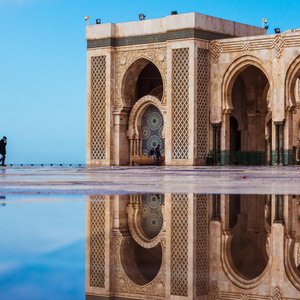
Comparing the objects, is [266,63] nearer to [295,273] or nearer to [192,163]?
[192,163]

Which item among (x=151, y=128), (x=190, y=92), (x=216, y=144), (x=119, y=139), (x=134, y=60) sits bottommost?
(x=216, y=144)

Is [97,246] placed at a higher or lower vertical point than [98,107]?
lower

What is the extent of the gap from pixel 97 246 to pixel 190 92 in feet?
58.9

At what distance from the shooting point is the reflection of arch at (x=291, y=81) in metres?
19.1

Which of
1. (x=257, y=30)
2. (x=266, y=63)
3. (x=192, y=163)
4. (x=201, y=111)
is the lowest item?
(x=192, y=163)

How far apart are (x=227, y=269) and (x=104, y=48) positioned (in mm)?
20338

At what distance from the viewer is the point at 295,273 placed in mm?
1680

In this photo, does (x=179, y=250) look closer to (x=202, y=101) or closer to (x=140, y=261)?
(x=140, y=261)

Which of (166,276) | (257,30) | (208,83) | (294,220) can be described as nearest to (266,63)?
→ (208,83)

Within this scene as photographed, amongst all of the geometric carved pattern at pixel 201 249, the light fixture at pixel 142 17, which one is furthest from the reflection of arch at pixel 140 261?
the light fixture at pixel 142 17

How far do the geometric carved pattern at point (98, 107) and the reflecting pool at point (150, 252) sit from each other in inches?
727

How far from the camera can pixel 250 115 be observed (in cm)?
2172

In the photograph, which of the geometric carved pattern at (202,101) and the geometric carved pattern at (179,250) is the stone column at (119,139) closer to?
the geometric carved pattern at (202,101)

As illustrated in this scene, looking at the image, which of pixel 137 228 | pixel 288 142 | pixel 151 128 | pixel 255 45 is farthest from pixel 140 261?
pixel 151 128
